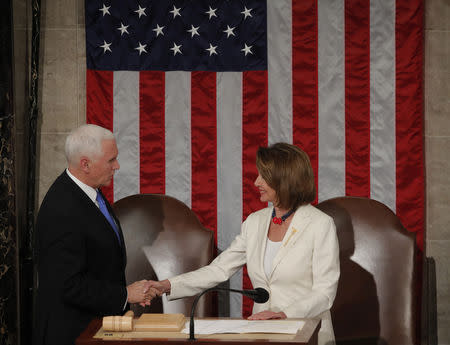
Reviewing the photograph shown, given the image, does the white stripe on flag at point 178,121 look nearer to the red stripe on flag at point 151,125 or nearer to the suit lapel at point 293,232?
the red stripe on flag at point 151,125

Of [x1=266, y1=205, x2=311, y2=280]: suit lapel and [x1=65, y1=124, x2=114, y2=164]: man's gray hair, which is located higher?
[x1=65, y1=124, x2=114, y2=164]: man's gray hair

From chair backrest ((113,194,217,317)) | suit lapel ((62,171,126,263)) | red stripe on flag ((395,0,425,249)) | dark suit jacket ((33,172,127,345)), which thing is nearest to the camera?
dark suit jacket ((33,172,127,345))

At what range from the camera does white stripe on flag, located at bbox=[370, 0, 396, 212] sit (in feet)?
16.2

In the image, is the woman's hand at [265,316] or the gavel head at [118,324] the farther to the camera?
the woman's hand at [265,316]

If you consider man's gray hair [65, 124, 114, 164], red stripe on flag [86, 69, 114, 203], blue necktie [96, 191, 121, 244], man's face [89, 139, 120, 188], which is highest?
red stripe on flag [86, 69, 114, 203]

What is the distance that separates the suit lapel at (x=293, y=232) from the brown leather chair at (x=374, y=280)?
0.99m

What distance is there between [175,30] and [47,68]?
0.97 metres

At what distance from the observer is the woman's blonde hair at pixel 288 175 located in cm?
367

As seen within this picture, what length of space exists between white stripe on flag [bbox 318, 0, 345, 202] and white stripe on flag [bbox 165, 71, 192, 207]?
0.95 metres

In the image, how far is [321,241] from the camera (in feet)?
11.6

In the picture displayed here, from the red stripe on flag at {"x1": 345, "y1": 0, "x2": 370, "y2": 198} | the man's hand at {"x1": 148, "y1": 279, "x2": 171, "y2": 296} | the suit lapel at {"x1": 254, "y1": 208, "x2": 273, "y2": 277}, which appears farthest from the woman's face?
the red stripe on flag at {"x1": 345, "y1": 0, "x2": 370, "y2": 198}

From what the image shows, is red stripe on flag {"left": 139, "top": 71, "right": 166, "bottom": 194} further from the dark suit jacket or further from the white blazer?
the dark suit jacket

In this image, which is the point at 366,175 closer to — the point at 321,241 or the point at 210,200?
the point at 210,200

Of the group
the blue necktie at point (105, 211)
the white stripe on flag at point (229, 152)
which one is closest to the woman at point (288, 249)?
the blue necktie at point (105, 211)
